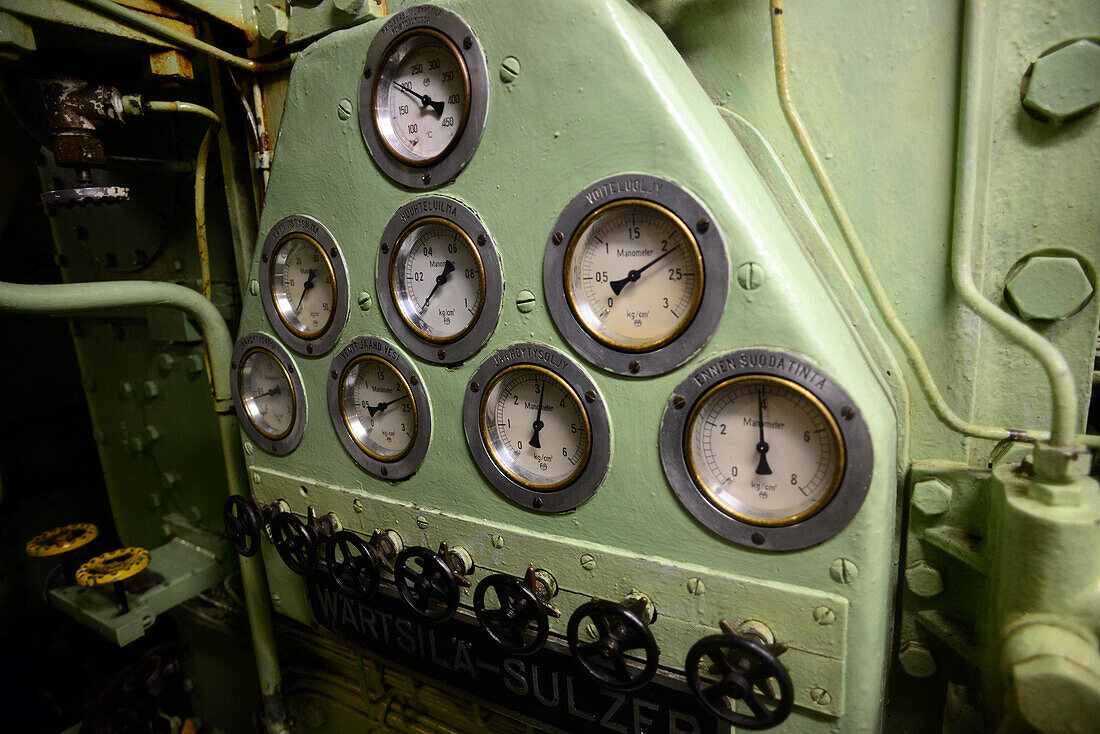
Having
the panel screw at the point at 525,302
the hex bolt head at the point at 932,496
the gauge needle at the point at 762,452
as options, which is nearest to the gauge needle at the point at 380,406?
the panel screw at the point at 525,302

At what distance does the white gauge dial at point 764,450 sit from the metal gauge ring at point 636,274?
0.40 feet

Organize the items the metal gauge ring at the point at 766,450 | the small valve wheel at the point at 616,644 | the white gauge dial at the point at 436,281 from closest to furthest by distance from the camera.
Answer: the metal gauge ring at the point at 766,450
the small valve wheel at the point at 616,644
the white gauge dial at the point at 436,281

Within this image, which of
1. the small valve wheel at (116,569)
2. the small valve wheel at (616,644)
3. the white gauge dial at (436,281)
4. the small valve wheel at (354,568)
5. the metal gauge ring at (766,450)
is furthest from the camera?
the small valve wheel at (116,569)

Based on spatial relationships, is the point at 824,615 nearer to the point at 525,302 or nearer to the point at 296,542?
the point at 525,302

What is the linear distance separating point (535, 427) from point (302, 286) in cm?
77

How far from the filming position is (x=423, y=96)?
1.19 meters

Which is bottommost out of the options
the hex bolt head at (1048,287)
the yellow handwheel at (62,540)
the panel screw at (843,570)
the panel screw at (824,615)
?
the yellow handwheel at (62,540)

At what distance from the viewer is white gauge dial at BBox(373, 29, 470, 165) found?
1.14 meters

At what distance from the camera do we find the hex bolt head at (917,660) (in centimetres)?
112

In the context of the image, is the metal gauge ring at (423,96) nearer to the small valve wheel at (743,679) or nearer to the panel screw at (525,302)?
the panel screw at (525,302)

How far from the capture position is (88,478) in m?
3.24

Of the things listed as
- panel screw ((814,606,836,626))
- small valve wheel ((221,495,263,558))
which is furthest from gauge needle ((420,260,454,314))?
panel screw ((814,606,836,626))

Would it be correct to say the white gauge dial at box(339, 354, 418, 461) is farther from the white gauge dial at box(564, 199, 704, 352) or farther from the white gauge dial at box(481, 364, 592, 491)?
the white gauge dial at box(564, 199, 704, 352)

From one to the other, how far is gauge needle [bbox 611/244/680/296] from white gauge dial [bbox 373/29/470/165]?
1.50ft
